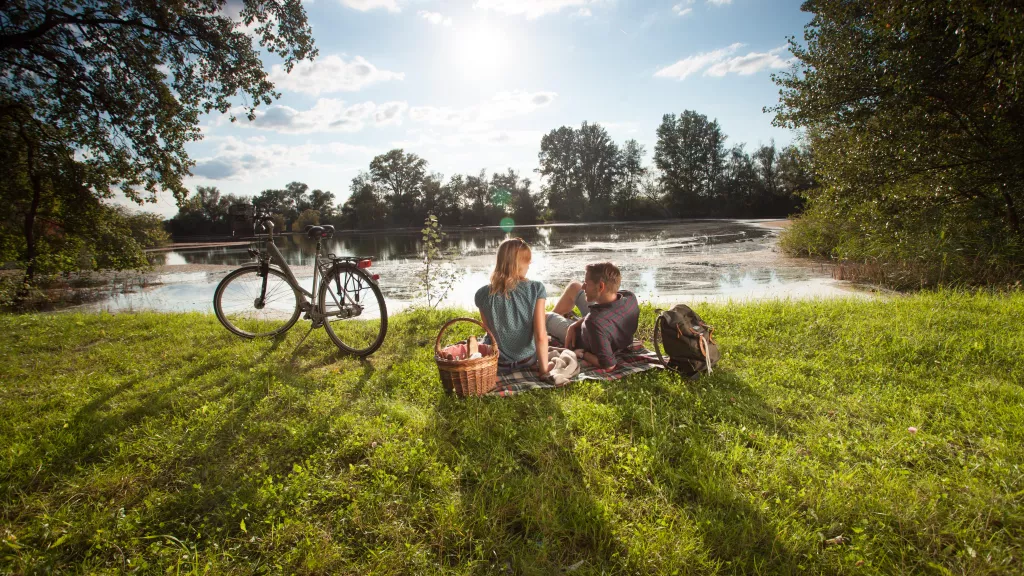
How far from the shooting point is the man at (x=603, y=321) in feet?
12.2

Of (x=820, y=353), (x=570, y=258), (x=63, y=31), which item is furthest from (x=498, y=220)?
(x=820, y=353)

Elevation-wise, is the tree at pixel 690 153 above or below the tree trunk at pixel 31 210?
above

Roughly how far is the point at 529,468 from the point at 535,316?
53.8 inches

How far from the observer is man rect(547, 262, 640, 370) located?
12.2ft

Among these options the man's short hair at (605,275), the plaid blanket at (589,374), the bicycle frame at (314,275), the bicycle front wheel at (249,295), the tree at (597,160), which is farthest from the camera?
the tree at (597,160)

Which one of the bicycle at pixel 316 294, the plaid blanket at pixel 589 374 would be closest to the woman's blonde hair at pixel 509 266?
the plaid blanket at pixel 589 374

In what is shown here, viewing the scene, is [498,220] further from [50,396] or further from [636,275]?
[50,396]

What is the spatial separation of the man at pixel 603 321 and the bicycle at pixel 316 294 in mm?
1949

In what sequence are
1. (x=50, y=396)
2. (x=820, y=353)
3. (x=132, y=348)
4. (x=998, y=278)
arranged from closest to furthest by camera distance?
1. (x=50, y=396)
2. (x=820, y=353)
3. (x=132, y=348)
4. (x=998, y=278)

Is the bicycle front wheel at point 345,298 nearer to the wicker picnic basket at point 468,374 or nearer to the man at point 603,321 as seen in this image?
the wicker picnic basket at point 468,374

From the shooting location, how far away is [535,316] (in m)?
3.54

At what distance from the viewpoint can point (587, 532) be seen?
1.91m

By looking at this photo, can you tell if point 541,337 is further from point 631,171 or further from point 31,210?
point 631,171

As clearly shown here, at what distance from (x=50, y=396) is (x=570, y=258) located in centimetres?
1176
